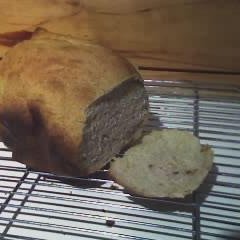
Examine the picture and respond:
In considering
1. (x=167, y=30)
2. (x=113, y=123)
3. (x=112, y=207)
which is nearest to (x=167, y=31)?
(x=167, y=30)

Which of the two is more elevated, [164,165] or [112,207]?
[164,165]

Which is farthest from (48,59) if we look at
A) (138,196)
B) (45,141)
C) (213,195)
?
(213,195)

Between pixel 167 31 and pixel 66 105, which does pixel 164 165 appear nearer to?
pixel 66 105

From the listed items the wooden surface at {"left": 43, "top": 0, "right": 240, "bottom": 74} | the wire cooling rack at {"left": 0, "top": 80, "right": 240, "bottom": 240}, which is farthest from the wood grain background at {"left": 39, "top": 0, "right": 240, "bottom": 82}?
the wire cooling rack at {"left": 0, "top": 80, "right": 240, "bottom": 240}

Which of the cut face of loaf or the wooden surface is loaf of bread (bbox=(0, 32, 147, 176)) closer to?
the cut face of loaf

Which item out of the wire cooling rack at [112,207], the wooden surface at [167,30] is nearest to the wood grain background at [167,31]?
the wooden surface at [167,30]
